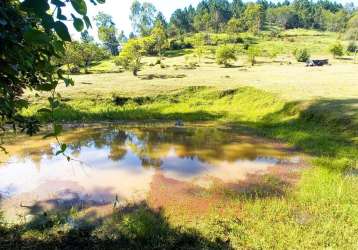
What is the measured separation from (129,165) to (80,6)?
57.8ft

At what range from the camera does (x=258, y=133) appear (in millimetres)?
26484

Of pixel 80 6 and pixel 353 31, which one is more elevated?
pixel 80 6

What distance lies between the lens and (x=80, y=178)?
17.6 meters

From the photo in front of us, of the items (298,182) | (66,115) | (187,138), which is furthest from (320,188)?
(66,115)

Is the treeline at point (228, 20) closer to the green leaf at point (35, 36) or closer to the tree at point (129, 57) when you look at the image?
the tree at point (129, 57)

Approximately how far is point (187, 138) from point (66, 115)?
11.4 metres

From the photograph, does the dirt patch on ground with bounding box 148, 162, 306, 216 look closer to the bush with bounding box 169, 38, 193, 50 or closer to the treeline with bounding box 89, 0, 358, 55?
the bush with bounding box 169, 38, 193, 50

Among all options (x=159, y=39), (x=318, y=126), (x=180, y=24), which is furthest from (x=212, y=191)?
(x=180, y=24)

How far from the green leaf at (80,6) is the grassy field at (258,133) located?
204 inches

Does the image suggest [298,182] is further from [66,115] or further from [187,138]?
[66,115]

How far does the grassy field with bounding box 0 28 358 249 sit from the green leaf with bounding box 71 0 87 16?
5.18 m

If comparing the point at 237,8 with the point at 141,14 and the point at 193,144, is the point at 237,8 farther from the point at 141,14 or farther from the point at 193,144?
the point at 193,144

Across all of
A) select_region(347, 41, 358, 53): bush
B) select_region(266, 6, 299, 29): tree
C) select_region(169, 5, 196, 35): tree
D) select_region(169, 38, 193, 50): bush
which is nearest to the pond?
select_region(169, 38, 193, 50): bush

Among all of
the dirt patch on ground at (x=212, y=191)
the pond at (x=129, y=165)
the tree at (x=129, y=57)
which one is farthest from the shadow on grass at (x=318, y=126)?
the tree at (x=129, y=57)
